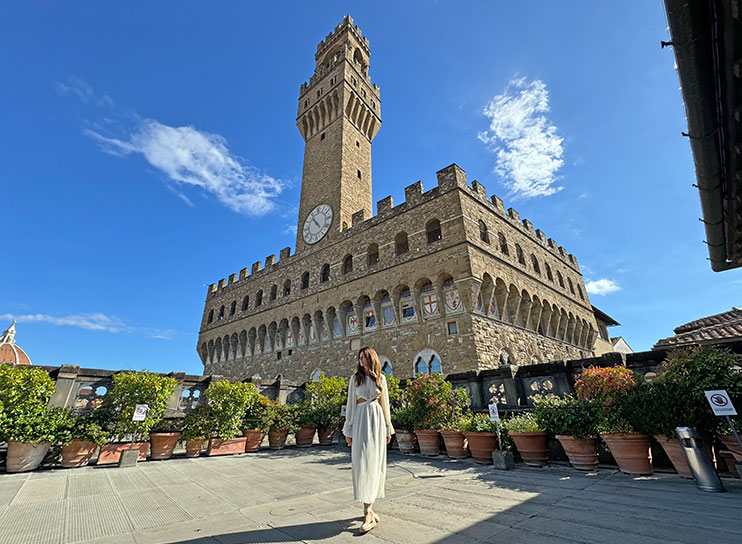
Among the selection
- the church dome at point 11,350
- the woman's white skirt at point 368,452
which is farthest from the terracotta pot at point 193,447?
the church dome at point 11,350

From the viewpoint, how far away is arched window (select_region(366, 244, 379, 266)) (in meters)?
18.0

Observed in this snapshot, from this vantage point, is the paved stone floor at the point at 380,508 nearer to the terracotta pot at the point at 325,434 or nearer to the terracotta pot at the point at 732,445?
the terracotta pot at the point at 732,445

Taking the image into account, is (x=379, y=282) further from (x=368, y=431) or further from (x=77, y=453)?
(x=368, y=431)

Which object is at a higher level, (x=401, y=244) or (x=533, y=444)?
(x=401, y=244)

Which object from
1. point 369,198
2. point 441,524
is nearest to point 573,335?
point 369,198

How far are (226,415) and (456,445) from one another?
5259 mm

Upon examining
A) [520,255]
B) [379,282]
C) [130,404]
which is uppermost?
[520,255]

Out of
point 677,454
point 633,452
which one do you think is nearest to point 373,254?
point 633,452

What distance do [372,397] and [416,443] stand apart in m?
5.26

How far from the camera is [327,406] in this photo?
31.1 ft

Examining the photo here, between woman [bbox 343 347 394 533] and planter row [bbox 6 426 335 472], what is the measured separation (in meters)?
5.96

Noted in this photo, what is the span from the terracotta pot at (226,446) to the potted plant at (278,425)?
811 millimetres

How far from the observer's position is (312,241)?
21.8m

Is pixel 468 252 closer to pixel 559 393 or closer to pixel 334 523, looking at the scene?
pixel 559 393
